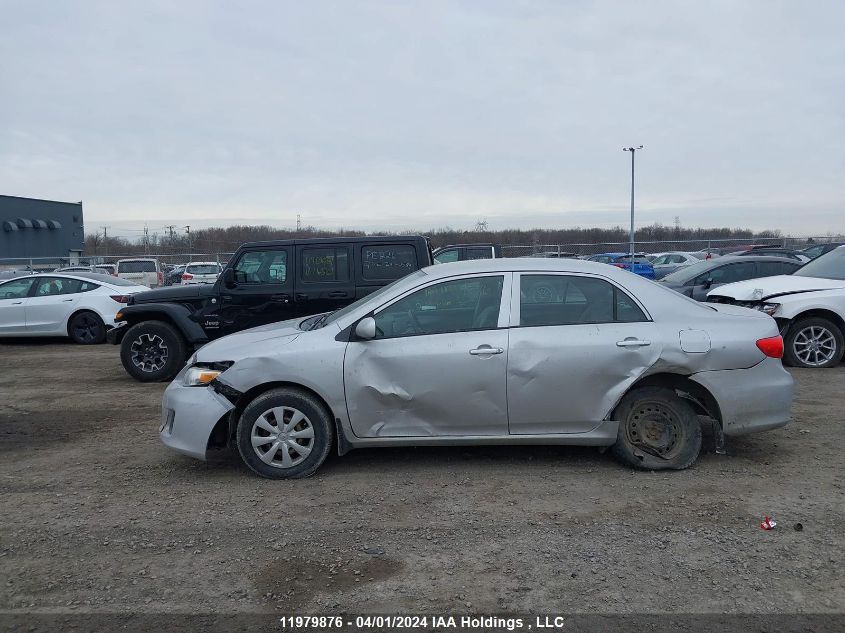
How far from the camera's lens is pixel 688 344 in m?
5.33

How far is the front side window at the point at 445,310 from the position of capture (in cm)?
542

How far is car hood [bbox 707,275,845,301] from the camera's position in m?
9.67

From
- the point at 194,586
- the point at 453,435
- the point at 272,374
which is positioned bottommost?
the point at 194,586

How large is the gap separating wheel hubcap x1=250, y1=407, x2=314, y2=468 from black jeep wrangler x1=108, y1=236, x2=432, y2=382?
3.74 meters

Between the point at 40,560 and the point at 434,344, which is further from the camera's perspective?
the point at 434,344

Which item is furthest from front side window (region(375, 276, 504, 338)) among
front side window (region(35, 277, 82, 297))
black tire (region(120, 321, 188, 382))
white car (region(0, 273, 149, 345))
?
front side window (region(35, 277, 82, 297))

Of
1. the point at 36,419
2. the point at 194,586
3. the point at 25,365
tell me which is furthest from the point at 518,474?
the point at 25,365

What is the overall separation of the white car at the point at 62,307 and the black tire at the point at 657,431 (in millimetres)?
11078

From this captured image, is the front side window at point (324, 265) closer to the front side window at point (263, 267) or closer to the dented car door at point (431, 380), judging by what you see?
the front side window at point (263, 267)

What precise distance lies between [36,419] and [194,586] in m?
4.88

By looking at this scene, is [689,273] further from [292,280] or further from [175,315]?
[175,315]

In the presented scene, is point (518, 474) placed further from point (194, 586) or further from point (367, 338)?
point (194, 586)

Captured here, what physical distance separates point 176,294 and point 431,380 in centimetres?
560

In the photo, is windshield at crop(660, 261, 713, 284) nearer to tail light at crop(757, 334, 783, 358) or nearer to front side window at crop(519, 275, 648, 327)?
tail light at crop(757, 334, 783, 358)
